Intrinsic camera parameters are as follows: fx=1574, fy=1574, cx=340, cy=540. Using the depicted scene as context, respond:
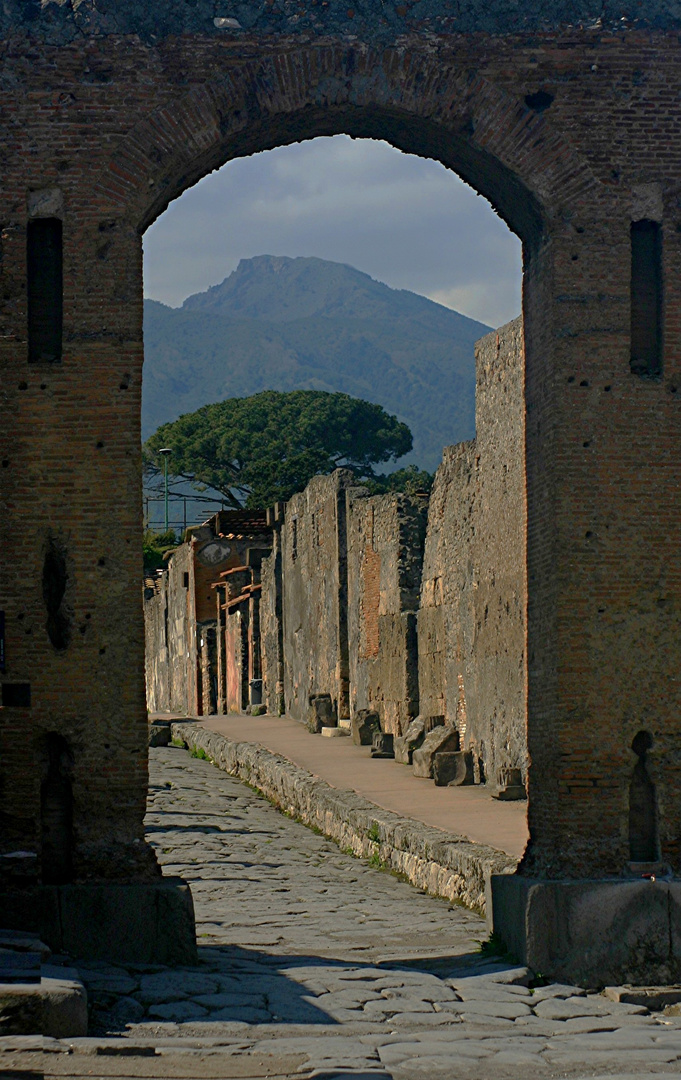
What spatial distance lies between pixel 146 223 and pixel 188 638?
29011mm

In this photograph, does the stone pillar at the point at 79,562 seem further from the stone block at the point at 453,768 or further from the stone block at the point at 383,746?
the stone block at the point at 383,746

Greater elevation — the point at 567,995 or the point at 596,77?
the point at 596,77

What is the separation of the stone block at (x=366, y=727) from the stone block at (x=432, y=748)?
355 centimetres

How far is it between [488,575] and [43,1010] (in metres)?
8.37

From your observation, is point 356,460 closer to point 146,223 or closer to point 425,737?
point 425,737

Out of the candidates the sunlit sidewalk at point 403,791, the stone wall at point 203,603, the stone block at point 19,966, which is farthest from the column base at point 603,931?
the stone wall at point 203,603

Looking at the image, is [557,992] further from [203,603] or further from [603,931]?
[203,603]

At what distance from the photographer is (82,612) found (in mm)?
7996

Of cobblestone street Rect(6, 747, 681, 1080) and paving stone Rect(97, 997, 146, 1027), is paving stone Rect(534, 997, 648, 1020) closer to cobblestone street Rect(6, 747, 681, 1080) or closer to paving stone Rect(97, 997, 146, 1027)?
cobblestone street Rect(6, 747, 681, 1080)

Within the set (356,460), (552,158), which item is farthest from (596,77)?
(356,460)

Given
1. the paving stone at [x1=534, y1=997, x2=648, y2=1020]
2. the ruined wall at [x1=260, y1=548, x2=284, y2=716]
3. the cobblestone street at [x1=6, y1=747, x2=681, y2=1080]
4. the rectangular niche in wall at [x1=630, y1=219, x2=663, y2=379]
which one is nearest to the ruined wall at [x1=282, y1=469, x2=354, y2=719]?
the ruined wall at [x1=260, y1=548, x2=284, y2=716]

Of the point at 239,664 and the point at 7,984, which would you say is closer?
the point at 7,984

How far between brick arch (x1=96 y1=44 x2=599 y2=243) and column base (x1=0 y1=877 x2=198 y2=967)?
3424mm

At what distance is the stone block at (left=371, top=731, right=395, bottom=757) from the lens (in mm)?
17125
